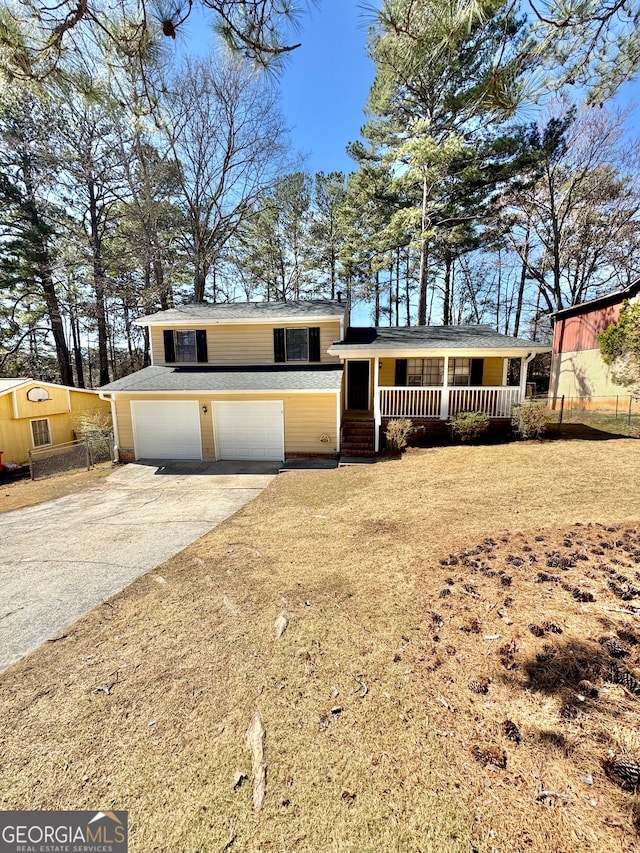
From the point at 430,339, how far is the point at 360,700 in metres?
11.0

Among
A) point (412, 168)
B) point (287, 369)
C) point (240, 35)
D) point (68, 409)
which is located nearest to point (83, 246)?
point (68, 409)

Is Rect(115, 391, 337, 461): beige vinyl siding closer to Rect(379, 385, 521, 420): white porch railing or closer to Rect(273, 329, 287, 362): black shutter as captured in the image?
Rect(379, 385, 521, 420): white porch railing

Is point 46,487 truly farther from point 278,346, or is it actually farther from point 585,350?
point 585,350

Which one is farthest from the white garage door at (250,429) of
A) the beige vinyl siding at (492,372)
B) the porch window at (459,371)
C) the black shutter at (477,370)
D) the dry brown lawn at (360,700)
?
the beige vinyl siding at (492,372)

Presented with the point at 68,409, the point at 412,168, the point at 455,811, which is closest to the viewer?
the point at 455,811

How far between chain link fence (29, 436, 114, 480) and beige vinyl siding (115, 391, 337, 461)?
2275 mm

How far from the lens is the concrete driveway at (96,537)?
3.77m

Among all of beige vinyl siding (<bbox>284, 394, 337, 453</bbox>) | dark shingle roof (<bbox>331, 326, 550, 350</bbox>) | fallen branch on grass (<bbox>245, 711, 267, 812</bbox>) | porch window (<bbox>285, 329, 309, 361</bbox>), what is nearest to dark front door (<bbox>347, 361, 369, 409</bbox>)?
dark shingle roof (<bbox>331, 326, 550, 350</bbox>)

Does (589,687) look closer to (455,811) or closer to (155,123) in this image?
(455,811)

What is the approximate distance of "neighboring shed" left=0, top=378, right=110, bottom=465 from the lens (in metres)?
13.2

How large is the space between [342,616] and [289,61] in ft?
19.0

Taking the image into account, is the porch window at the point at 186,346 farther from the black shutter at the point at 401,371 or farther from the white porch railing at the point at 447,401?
the black shutter at the point at 401,371

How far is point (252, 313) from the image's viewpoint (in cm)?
1284

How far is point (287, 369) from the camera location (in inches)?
485
